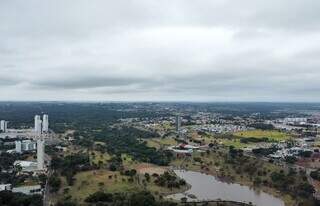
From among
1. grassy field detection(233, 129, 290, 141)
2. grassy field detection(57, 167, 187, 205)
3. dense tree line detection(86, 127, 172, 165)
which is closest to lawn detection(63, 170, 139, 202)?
grassy field detection(57, 167, 187, 205)

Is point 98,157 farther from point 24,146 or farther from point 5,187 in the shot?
point 5,187

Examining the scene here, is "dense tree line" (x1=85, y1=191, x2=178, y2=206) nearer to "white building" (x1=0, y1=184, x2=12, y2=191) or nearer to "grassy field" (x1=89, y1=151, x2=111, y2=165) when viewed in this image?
"white building" (x1=0, y1=184, x2=12, y2=191)

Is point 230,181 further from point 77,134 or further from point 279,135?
point 77,134

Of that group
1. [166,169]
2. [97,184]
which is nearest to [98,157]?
[166,169]

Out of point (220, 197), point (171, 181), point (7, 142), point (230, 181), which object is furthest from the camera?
point (7, 142)

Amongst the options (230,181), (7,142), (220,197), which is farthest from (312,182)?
(7,142)
